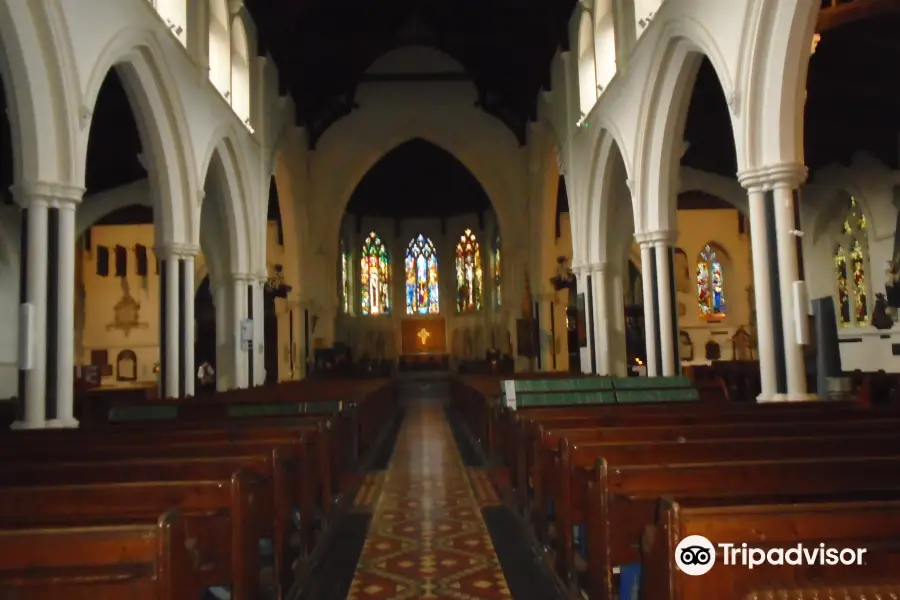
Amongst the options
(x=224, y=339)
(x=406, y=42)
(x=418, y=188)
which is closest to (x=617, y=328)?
(x=224, y=339)

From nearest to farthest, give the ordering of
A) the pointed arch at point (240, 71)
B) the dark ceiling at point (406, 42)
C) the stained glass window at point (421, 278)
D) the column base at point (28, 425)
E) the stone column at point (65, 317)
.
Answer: the column base at point (28, 425)
the stone column at point (65, 317)
the pointed arch at point (240, 71)
the dark ceiling at point (406, 42)
the stained glass window at point (421, 278)

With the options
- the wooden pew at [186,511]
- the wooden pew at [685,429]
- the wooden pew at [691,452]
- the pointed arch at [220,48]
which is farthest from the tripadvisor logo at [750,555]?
the pointed arch at [220,48]

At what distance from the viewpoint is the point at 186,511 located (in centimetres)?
280

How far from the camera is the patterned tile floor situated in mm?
3896

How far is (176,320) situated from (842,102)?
10.4m

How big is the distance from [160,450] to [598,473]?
231cm

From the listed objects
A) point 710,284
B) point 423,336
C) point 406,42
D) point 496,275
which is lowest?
point 423,336

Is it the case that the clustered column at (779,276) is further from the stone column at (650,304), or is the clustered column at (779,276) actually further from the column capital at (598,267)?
the column capital at (598,267)

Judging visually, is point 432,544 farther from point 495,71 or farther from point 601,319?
point 495,71

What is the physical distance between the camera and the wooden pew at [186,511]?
2635 millimetres

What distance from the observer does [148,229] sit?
19.9 m

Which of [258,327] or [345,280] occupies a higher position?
[345,280]

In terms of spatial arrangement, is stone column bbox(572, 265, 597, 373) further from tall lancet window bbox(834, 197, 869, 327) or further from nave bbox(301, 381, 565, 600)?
nave bbox(301, 381, 565, 600)

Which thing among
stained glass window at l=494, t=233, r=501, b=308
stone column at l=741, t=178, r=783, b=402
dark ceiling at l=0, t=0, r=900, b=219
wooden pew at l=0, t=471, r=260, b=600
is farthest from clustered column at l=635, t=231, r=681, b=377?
stained glass window at l=494, t=233, r=501, b=308
